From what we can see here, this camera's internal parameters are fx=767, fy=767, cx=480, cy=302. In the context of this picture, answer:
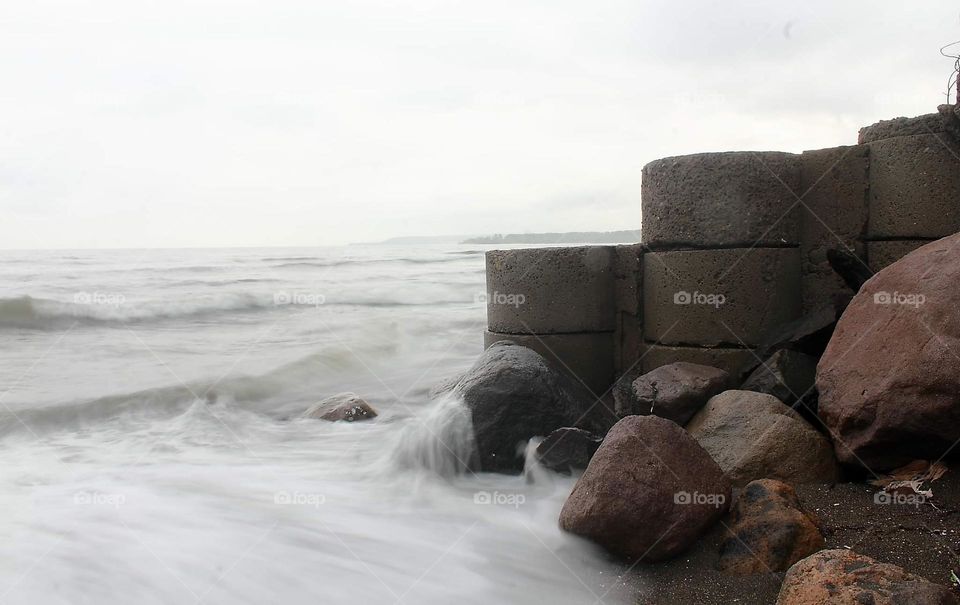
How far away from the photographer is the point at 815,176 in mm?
4930

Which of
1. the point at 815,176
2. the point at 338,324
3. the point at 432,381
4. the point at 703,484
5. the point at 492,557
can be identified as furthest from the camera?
the point at 338,324

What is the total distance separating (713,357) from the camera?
16.3ft

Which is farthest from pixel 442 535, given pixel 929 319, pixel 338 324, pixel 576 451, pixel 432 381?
→ pixel 338 324

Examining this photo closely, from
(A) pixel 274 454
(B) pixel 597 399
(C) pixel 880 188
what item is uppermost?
(C) pixel 880 188

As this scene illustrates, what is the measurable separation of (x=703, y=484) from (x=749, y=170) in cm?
229

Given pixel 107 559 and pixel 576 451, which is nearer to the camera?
pixel 107 559

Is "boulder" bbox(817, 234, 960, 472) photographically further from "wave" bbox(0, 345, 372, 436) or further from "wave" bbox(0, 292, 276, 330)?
"wave" bbox(0, 292, 276, 330)

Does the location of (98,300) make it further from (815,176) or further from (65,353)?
(815,176)
